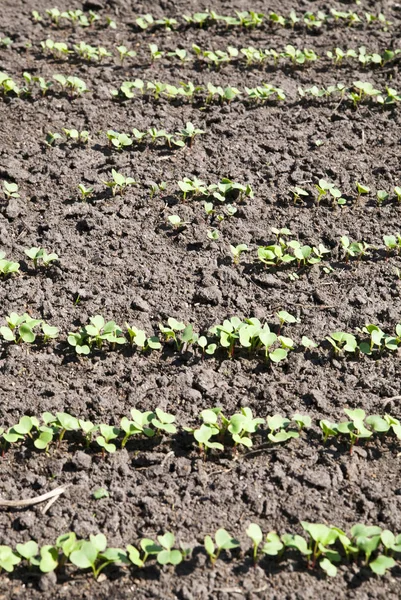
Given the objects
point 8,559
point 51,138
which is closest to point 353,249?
point 51,138

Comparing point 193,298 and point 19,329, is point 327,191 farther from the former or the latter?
point 19,329

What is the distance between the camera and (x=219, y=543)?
2346mm

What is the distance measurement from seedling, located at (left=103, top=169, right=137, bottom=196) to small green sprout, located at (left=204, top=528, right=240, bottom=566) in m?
2.13

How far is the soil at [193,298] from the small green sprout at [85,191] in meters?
0.06

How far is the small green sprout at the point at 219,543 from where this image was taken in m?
2.34

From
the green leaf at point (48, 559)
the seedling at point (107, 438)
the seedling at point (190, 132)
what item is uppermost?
the seedling at point (190, 132)

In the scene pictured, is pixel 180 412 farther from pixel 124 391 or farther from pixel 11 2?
pixel 11 2

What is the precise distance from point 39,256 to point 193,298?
753 millimetres

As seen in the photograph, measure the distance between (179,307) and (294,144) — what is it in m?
1.55

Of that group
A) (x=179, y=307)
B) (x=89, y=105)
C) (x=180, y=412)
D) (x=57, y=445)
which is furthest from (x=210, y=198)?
(x=57, y=445)

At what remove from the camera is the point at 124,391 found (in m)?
2.99

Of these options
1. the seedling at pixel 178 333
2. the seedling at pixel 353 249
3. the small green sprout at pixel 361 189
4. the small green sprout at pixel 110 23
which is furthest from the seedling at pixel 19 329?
the small green sprout at pixel 110 23

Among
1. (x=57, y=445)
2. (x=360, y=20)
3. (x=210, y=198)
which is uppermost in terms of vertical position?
(x=360, y=20)

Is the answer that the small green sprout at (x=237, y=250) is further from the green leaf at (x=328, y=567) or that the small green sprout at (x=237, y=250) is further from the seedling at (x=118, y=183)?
the green leaf at (x=328, y=567)
